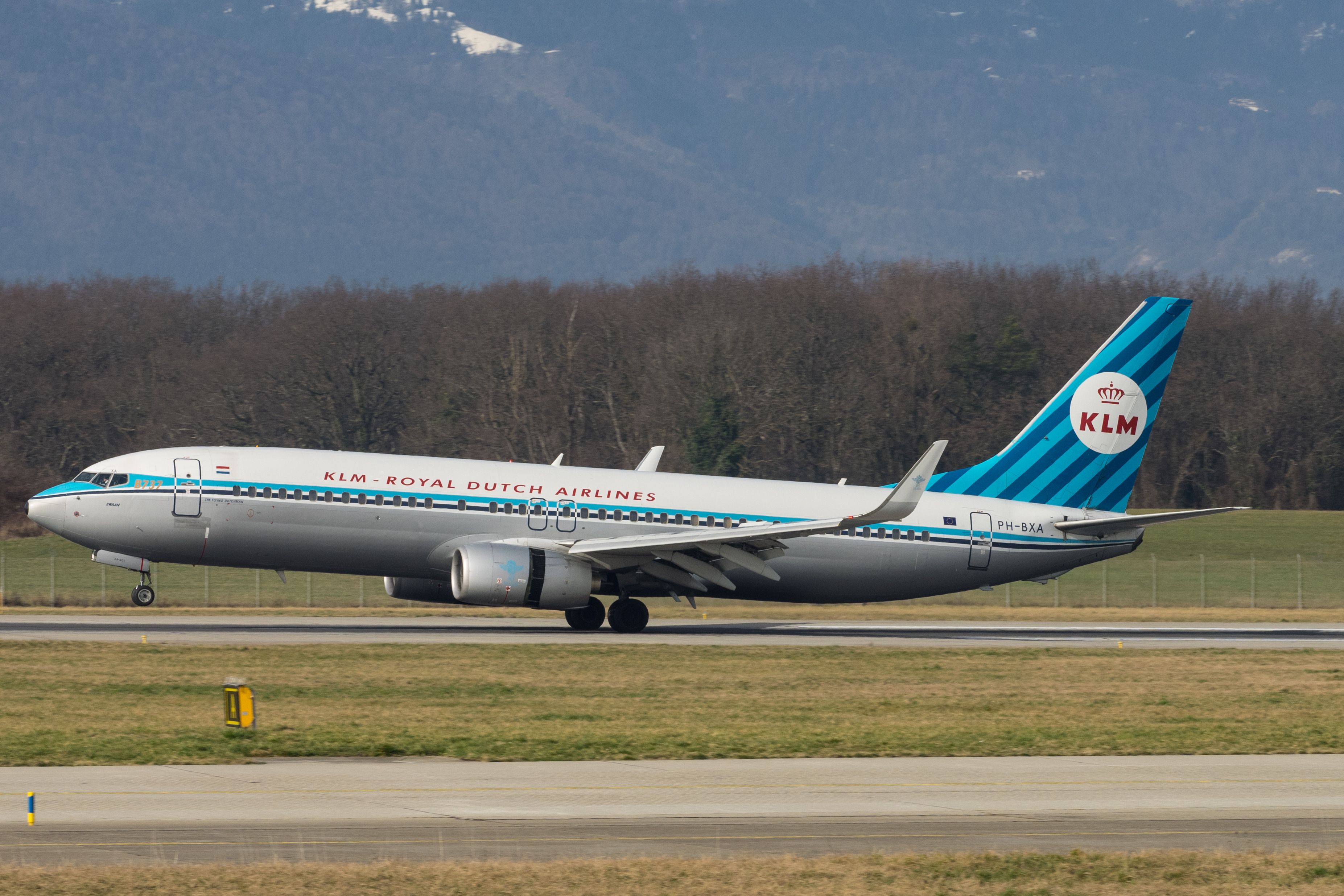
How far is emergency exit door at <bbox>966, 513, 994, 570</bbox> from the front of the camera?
4216cm

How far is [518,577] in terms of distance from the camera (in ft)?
121

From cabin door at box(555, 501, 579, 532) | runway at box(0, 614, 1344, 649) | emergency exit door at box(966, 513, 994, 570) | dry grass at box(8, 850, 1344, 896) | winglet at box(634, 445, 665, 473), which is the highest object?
winglet at box(634, 445, 665, 473)

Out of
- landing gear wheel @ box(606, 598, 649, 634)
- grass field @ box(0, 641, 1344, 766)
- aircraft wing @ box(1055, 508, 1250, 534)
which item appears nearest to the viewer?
grass field @ box(0, 641, 1344, 766)

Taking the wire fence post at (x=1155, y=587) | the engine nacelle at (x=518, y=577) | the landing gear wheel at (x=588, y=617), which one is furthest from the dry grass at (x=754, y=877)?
the wire fence post at (x=1155, y=587)

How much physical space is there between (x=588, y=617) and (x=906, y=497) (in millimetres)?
8239

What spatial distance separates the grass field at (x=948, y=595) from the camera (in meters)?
51.6

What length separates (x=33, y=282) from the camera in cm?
13012

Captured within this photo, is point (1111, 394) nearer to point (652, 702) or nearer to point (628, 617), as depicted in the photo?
point (628, 617)

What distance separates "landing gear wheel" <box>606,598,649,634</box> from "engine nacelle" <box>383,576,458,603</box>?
149 inches

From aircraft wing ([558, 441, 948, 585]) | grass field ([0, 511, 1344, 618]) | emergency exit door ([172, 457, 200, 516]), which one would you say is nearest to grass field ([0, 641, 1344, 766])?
aircraft wing ([558, 441, 948, 585])

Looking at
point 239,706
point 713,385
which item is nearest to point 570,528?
point 239,706

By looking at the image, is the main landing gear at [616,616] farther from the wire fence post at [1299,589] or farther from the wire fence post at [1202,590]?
the wire fence post at [1202,590]

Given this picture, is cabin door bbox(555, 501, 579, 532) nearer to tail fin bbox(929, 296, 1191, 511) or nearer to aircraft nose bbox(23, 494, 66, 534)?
tail fin bbox(929, 296, 1191, 511)

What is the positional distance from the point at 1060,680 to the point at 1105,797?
13.1 meters
